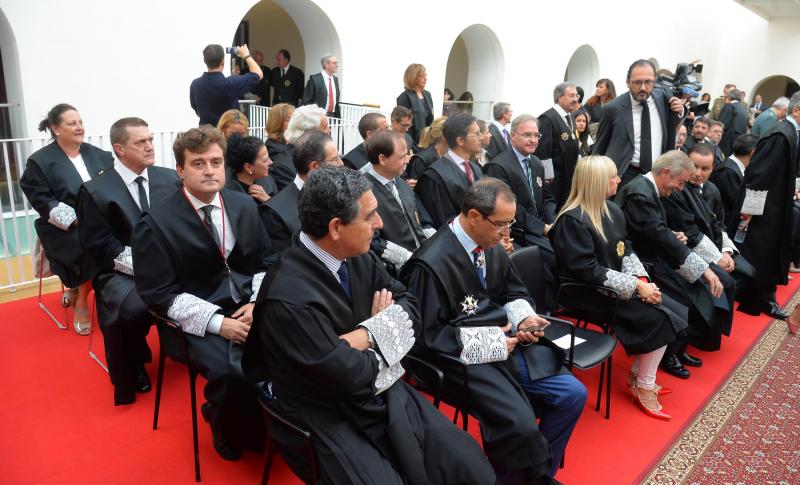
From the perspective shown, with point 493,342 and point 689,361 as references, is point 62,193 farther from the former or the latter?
point 689,361

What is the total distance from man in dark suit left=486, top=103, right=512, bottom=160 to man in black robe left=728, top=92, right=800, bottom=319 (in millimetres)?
2414

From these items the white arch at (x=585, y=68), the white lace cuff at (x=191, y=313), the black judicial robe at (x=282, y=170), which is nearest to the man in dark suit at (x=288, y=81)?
the black judicial robe at (x=282, y=170)

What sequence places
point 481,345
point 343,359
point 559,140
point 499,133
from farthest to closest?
point 499,133 → point 559,140 → point 481,345 → point 343,359

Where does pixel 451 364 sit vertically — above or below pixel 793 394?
above

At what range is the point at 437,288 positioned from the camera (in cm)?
288

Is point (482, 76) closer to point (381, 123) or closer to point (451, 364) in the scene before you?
point (381, 123)

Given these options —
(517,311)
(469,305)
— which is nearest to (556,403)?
(517,311)

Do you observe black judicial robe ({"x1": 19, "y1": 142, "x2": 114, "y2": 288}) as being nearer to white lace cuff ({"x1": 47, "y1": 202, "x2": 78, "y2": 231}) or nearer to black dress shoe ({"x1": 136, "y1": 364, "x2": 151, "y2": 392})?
white lace cuff ({"x1": 47, "y1": 202, "x2": 78, "y2": 231})

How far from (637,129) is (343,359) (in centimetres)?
429

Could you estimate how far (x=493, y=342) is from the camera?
9.36 ft

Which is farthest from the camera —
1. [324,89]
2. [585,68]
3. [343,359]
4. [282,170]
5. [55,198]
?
[585,68]

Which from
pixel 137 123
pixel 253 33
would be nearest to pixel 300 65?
pixel 253 33

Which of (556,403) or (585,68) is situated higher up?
(585,68)

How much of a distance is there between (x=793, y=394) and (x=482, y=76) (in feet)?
33.2
